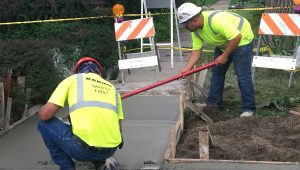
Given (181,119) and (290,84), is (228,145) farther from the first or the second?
(290,84)

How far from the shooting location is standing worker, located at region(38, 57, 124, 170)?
4.16m

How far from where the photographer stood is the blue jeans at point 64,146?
4.31 meters

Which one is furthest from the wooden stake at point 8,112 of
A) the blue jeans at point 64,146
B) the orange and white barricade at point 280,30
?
the orange and white barricade at point 280,30

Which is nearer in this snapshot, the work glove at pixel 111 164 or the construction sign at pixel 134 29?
the work glove at pixel 111 164

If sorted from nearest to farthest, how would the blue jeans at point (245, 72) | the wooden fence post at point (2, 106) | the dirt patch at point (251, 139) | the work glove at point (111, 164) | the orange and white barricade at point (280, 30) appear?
1. the work glove at point (111, 164)
2. the dirt patch at point (251, 139)
3. the wooden fence post at point (2, 106)
4. the blue jeans at point (245, 72)
5. the orange and white barricade at point (280, 30)

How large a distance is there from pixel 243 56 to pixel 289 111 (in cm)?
98

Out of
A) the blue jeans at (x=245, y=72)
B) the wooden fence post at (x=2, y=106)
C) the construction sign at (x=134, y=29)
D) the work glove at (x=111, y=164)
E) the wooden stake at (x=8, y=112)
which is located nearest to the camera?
the work glove at (x=111, y=164)

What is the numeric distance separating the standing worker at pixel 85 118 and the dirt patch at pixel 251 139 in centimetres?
117

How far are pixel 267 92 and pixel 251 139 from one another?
255 centimetres

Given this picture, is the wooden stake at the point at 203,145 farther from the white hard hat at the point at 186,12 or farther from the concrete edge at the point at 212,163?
the white hard hat at the point at 186,12

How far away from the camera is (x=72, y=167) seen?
4551 millimetres

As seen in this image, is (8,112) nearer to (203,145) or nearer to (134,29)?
(203,145)

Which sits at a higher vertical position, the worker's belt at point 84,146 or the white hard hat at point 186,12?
the white hard hat at point 186,12

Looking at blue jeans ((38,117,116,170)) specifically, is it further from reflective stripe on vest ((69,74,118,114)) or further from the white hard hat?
the white hard hat
